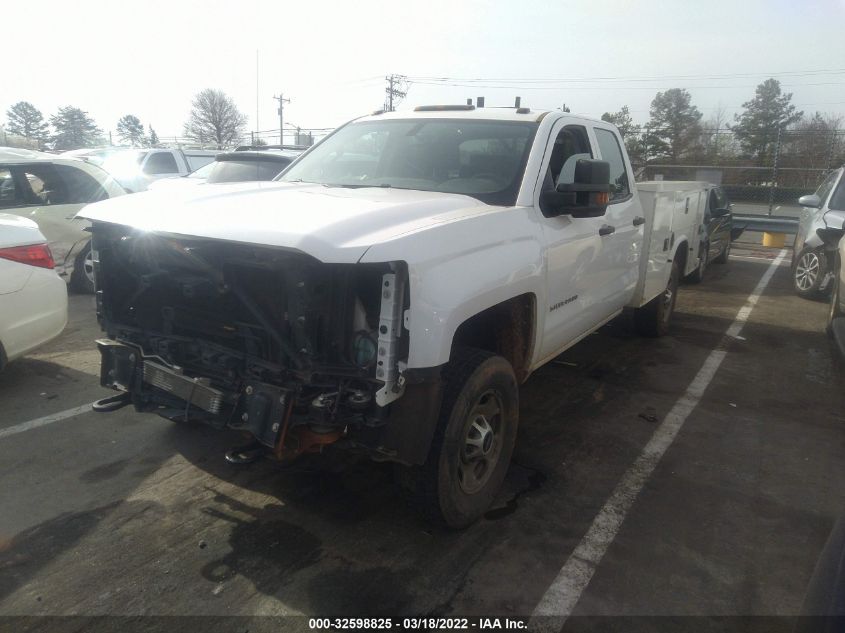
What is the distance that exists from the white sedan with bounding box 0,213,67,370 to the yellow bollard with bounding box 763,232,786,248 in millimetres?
16425

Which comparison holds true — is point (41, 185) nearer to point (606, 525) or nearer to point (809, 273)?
point (606, 525)

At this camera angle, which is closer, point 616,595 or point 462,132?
point 616,595

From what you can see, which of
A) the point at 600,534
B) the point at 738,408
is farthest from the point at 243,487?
the point at 738,408

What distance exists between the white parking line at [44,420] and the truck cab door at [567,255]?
134 inches

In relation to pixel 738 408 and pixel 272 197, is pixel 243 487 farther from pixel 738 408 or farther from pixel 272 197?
pixel 738 408

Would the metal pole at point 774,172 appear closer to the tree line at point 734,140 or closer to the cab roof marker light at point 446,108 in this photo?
the tree line at point 734,140

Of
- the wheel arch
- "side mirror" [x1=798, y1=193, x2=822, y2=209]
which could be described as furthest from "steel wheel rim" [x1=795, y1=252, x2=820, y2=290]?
the wheel arch

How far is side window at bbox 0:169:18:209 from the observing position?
7418 millimetres

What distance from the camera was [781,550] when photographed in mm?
Result: 3340

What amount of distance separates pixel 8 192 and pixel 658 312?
7.51 meters

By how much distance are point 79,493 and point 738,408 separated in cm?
483

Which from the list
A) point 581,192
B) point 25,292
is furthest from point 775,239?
point 25,292

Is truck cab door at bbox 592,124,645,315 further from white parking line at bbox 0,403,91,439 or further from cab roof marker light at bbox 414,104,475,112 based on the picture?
white parking line at bbox 0,403,91,439

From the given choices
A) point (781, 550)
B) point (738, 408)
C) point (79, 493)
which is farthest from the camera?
point (738, 408)
